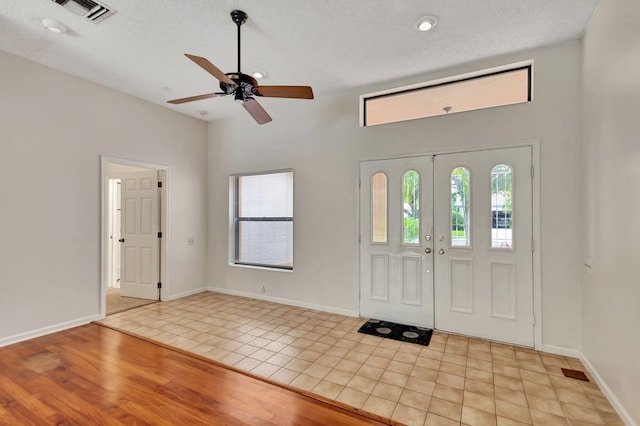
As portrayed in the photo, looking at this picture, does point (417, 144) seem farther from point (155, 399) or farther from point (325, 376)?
point (155, 399)

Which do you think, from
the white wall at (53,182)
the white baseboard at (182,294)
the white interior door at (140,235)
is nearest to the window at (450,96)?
the white wall at (53,182)

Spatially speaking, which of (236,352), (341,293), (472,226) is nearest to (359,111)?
(472,226)

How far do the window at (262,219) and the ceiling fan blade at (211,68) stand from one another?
234cm

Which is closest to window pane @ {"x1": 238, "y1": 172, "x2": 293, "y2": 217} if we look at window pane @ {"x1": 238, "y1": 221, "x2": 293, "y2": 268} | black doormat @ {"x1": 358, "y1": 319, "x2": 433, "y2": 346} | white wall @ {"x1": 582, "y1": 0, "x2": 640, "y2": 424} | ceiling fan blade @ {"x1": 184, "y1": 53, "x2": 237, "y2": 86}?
window pane @ {"x1": 238, "y1": 221, "x2": 293, "y2": 268}

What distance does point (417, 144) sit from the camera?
12.0 ft

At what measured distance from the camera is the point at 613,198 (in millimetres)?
2182

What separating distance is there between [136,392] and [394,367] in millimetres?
2112

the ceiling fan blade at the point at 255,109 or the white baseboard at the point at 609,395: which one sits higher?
the ceiling fan blade at the point at 255,109

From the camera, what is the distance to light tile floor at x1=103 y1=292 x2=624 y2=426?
6.94 ft

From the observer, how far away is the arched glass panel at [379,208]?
12.6ft

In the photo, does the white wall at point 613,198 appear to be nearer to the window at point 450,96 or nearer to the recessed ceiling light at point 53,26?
the window at point 450,96

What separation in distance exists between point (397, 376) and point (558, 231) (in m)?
2.12

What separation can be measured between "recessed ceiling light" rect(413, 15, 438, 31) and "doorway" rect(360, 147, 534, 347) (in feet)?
4.48

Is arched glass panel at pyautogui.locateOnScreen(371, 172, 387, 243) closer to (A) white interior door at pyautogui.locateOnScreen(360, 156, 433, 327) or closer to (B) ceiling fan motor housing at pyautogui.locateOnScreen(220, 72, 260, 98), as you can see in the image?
(A) white interior door at pyautogui.locateOnScreen(360, 156, 433, 327)
